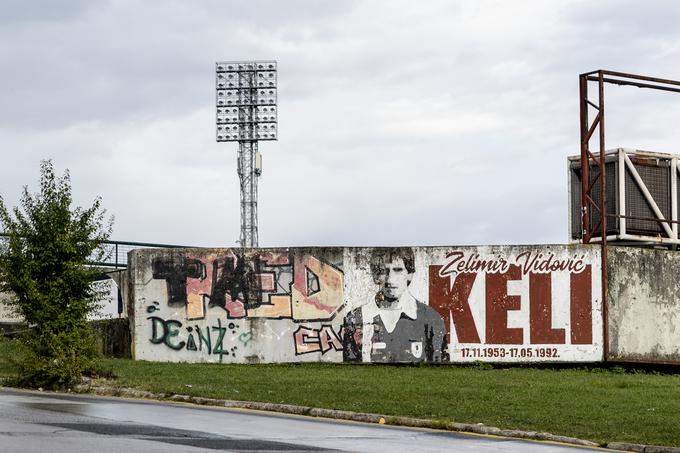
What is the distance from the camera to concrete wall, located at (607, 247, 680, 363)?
31.1m

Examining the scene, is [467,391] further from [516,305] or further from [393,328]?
[516,305]

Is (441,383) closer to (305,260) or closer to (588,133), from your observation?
(305,260)

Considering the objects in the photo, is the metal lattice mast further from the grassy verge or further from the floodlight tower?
the grassy verge

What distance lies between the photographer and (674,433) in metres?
16.6

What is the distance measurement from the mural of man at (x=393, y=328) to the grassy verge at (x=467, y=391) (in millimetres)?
571

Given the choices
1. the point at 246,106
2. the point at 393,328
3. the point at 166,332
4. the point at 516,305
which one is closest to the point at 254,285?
the point at 166,332

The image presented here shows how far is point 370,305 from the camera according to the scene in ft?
101

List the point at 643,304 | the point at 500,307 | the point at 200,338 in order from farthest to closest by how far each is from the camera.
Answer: the point at 643,304 < the point at 500,307 < the point at 200,338

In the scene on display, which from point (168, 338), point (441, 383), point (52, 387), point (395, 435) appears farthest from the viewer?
point (168, 338)

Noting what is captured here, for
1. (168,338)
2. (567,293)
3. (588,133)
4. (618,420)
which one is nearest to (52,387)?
(168,338)

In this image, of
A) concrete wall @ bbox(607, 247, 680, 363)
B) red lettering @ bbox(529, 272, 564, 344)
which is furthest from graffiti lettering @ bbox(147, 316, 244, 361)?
concrete wall @ bbox(607, 247, 680, 363)

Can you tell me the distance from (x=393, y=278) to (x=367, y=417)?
13073mm

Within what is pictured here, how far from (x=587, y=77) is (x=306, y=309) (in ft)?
33.9

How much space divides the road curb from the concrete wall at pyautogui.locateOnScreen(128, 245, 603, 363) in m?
8.57
